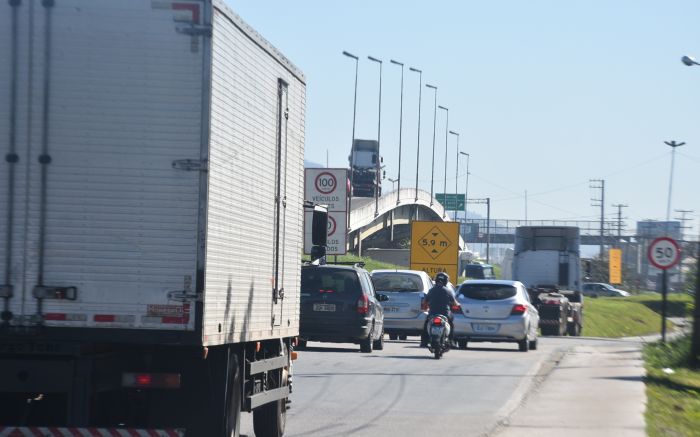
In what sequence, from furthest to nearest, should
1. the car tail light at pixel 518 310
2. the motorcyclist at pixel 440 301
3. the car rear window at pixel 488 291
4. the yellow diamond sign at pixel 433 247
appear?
1. the yellow diamond sign at pixel 433 247
2. the car rear window at pixel 488 291
3. the car tail light at pixel 518 310
4. the motorcyclist at pixel 440 301

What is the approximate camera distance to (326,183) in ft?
123

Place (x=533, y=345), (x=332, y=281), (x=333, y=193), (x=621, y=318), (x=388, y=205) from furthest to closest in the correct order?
1. (x=388, y=205)
2. (x=621, y=318)
3. (x=333, y=193)
4. (x=533, y=345)
5. (x=332, y=281)

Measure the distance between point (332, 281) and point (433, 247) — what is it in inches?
807

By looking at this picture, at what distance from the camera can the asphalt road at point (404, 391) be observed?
14.0 meters

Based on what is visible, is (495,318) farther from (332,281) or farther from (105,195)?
(105,195)

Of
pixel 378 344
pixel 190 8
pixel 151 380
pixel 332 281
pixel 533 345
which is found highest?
pixel 190 8

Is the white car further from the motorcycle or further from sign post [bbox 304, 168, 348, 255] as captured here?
the motorcycle

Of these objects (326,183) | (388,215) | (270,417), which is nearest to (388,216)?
(388,215)

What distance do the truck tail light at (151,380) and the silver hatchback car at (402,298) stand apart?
23.9 m

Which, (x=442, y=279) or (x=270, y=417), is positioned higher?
(x=442, y=279)

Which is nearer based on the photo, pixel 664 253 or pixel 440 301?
pixel 440 301

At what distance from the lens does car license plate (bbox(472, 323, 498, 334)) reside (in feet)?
101

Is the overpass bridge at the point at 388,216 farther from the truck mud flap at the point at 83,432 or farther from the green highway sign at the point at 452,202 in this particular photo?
the truck mud flap at the point at 83,432

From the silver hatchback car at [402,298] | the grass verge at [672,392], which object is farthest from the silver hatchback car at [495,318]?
the grass verge at [672,392]
